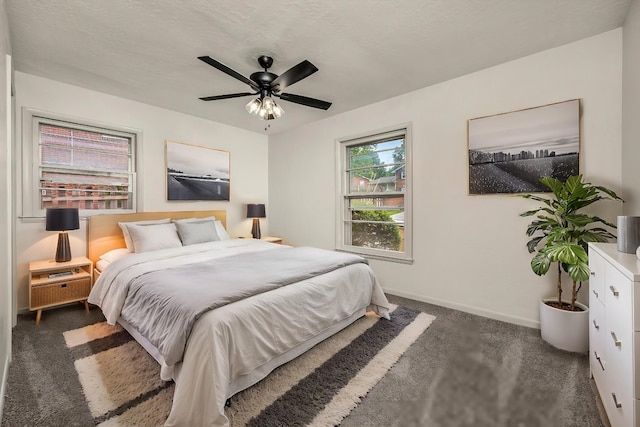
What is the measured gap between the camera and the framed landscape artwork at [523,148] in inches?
97.5

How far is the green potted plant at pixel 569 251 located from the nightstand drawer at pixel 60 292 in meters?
4.28

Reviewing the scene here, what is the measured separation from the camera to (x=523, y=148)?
269 cm

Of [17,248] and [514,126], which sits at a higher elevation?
[514,126]

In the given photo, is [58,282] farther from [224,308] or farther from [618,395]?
[618,395]

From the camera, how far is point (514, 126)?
2.73 m

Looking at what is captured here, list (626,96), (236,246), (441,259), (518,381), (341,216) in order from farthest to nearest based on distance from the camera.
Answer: (341,216), (236,246), (441,259), (626,96), (518,381)

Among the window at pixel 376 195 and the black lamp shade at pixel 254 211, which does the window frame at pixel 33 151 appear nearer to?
the black lamp shade at pixel 254 211

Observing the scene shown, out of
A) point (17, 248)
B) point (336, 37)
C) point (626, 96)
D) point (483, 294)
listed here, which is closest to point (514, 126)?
point (626, 96)

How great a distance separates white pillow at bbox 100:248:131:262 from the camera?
303 cm

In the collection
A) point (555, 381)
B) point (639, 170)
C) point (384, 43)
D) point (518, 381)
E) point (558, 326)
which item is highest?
point (384, 43)

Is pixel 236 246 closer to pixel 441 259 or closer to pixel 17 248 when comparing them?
pixel 17 248

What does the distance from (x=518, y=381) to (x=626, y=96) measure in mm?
3074

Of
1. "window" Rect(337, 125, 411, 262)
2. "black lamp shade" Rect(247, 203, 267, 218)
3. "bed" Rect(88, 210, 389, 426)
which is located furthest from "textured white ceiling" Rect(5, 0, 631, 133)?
"black lamp shade" Rect(247, 203, 267, 218)

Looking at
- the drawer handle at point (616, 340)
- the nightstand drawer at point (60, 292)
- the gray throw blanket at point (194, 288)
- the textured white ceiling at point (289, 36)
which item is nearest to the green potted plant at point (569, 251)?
the drawer handle at point (616, 340)
